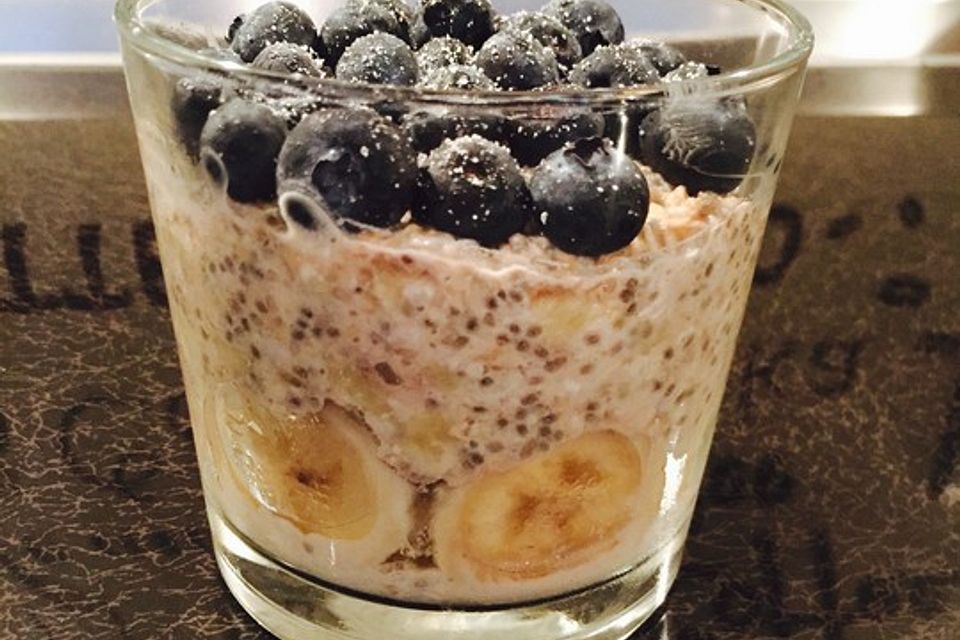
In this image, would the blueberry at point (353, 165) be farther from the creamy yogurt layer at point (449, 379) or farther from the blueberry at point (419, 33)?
the blueberry at point (419, 33)

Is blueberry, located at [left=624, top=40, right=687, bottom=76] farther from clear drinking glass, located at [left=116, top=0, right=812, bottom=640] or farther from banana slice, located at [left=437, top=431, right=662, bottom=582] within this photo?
banana slice, located at [left=437, top=431, right=662, bottom=582]

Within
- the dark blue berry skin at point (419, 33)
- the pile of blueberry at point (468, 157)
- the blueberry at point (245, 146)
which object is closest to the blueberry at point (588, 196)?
the pile of blueberry at point (468, 157)

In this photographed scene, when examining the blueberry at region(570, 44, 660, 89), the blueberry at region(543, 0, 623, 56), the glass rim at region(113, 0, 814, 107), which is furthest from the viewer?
the blueberry at region(543, 0, 623, 56)

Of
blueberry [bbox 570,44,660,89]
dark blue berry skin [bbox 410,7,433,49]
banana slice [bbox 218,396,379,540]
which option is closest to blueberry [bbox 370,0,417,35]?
dark blue berry skin [bbox 410,7,433,49]

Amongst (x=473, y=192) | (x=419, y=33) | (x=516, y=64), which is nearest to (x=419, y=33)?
(x=419, y=33)

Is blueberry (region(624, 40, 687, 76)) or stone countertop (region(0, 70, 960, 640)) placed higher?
blueberry (region(624, 40, 687, 76))

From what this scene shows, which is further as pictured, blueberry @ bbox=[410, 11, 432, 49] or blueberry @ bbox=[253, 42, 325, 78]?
blueberry @ bbox=[410, 11, 432, 49]

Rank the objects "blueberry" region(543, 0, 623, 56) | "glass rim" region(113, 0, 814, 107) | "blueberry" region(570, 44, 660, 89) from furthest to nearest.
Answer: "blueberry" region(543, 0, 623, 56) → "blueberry" region(570, 44, 660, 89) → "glass rim" region(113, 0, 814, 107)

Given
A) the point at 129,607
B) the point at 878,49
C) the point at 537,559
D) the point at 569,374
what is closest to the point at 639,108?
the point at 569,374

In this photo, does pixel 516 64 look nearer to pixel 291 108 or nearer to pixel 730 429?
pixel 291 108
